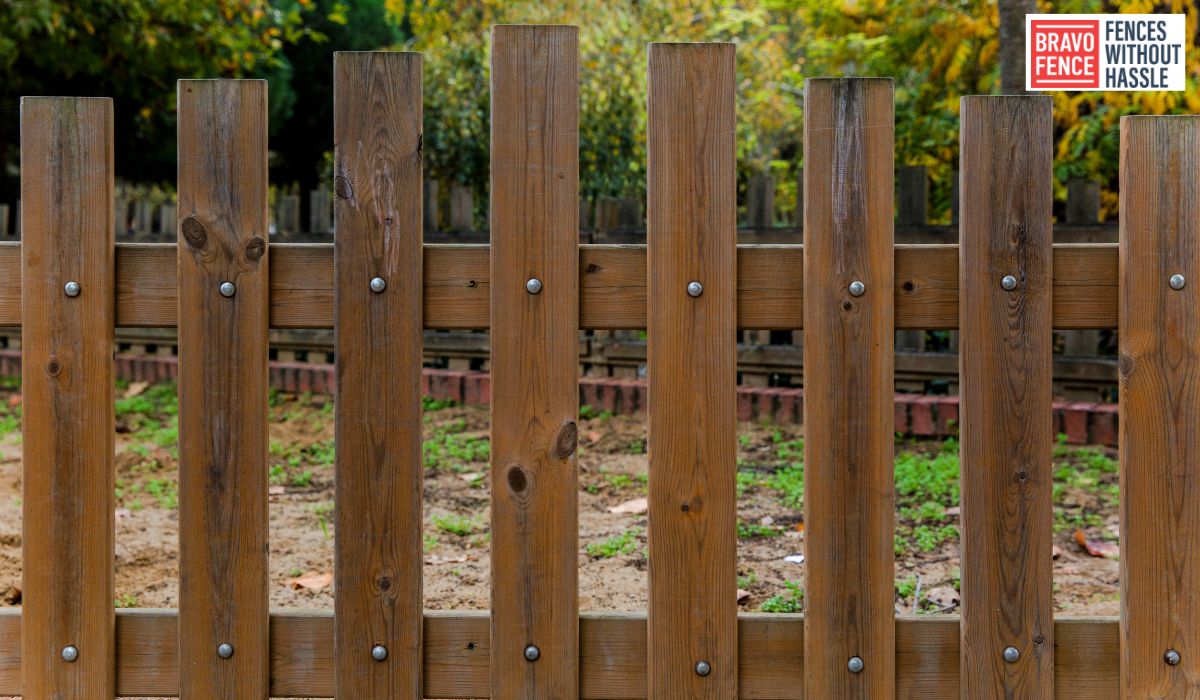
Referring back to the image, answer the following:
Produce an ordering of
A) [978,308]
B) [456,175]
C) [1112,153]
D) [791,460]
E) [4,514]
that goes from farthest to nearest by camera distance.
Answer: [456,175]
[1112,153]
[791,460]
[4,514]
[978,308]

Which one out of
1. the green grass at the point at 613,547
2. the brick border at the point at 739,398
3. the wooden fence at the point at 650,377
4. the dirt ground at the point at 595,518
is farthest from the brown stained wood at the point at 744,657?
the brick border at the point at 739,398

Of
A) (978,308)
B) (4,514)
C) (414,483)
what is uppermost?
(978,308)

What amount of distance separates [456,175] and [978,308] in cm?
794

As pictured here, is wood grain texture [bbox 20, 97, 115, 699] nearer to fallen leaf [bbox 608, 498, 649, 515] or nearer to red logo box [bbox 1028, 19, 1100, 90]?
red logo box [bbox 1028, 19, 1100, 90]

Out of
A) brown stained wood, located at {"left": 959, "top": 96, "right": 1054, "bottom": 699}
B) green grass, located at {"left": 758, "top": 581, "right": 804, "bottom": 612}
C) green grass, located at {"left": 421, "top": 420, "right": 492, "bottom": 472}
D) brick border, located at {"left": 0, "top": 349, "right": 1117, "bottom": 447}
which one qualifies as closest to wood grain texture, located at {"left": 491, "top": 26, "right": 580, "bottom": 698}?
brown stained wood, located at {"left": 959, "top": 96, "right": 1054, "bottom": 699}

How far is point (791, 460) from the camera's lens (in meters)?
5.62

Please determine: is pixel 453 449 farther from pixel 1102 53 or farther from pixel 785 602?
pixel 1102 53

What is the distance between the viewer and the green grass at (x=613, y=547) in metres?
4.02


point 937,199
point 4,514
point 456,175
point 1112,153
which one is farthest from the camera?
point 456,175

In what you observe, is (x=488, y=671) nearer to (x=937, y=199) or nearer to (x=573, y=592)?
(x=573, y=592)

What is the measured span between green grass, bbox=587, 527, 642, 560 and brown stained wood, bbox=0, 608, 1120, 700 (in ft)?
5.89

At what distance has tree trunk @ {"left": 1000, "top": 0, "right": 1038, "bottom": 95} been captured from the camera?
4.91 meters

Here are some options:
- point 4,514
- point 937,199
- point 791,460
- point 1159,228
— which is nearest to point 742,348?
point 791,460

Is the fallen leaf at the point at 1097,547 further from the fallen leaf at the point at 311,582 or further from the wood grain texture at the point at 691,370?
the fallen leaf at the point at 311,582
